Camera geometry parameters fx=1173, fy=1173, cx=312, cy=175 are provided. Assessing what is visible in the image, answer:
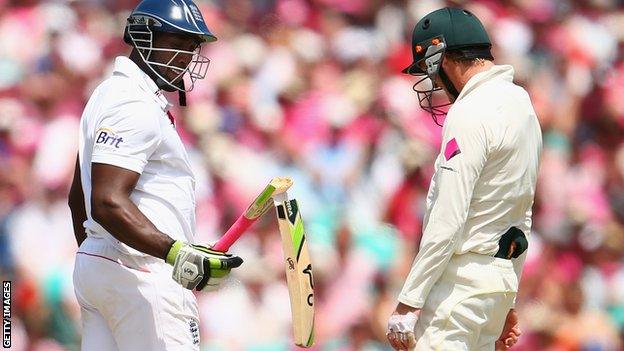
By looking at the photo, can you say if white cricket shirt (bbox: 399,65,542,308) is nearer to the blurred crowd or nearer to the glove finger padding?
the glove finger padding

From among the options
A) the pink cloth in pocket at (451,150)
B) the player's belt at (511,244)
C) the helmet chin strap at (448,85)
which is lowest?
the player's belt at (511,244)

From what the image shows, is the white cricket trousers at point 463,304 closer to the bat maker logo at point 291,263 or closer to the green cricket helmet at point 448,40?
the bat maker logo at point 291,263

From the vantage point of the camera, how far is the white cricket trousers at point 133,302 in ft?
10.9

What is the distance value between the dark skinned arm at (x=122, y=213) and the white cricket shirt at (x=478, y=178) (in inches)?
28.7

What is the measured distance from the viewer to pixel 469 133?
3324 mm

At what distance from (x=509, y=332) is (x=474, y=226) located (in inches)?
18.4

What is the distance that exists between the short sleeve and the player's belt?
3.39 feet

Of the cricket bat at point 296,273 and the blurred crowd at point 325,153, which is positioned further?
the blurred crowd at point 325,153

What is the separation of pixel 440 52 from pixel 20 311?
2.63 m

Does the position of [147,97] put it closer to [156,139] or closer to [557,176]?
[156,139]

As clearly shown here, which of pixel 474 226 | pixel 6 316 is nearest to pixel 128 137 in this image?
pixel 474 226

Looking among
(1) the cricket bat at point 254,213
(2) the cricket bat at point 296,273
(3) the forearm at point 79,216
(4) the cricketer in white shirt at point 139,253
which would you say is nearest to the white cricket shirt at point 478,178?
(2) the cricket bat at point 296,273

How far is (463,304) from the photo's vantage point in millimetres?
3322

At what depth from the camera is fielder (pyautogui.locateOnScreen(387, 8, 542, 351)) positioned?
330 cm
